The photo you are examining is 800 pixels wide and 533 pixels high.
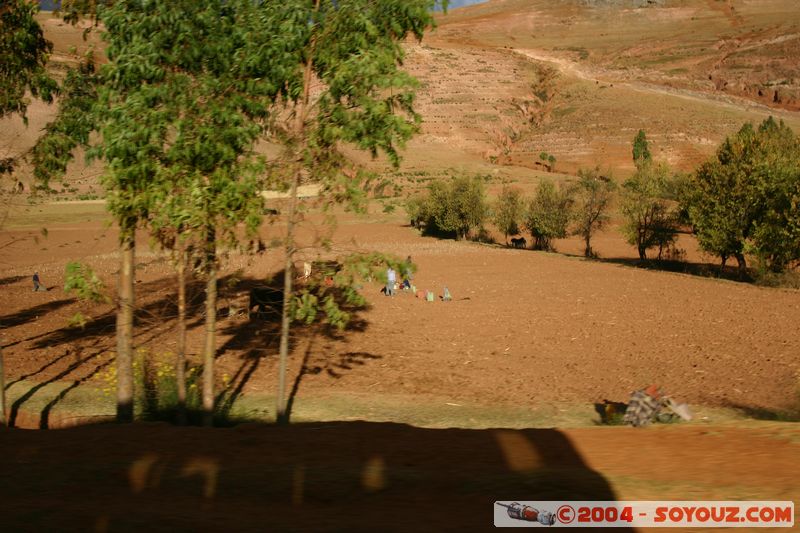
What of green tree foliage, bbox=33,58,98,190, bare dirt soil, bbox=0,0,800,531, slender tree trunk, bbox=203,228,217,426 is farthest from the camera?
green tree foliage, bbox=33,58,98,190

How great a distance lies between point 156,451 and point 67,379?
396 inches

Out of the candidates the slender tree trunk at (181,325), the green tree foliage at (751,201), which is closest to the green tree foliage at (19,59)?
the slender tree trunk at (181,325)

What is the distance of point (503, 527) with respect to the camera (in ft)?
16.7

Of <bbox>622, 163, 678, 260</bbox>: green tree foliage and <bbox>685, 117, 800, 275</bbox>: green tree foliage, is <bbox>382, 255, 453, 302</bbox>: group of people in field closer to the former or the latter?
<bbox>685, 117, 800, 275</bbox>: green tree foliage

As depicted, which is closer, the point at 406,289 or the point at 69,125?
the point at 69,125

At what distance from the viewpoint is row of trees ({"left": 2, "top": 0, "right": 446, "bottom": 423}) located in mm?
9359

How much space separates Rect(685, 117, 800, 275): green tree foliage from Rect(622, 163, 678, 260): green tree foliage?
3.05 m

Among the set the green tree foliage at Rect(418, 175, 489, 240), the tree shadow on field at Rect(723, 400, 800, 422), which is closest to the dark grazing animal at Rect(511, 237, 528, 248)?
the green tree foliage at Rect(418, 175, 489, 240)

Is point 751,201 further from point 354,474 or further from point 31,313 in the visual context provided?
point 31,313

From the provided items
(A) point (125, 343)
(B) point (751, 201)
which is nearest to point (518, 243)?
(B) point (751, 201)

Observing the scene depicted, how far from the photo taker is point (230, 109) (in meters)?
9.72

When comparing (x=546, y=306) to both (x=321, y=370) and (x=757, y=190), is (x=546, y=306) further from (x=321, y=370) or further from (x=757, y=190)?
(x=757, y=190)

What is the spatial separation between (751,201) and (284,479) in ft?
98.4

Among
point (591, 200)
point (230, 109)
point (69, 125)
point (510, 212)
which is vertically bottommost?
point (510, 212)
